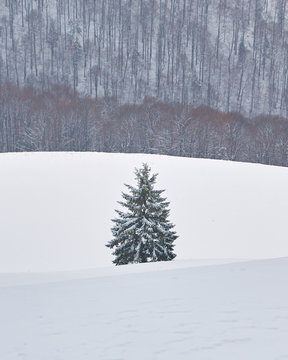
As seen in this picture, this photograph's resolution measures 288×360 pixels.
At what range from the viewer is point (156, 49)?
74875mm

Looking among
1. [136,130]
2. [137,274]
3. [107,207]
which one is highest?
[136,130]

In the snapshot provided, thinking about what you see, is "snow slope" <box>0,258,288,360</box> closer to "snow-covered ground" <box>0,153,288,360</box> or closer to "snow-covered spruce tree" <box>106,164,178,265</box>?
"snow-covered ground" <box>0,153,288,360</box>

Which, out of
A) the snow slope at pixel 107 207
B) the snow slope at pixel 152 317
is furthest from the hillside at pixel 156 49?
the snow slope at pixel 152 317

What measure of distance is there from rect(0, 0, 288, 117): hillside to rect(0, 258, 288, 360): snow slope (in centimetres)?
6314

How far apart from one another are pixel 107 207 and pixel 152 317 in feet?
43.4

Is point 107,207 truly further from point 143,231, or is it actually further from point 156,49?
point 156,49

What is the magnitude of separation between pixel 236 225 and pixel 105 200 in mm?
7405

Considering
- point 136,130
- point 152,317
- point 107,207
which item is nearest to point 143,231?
point 152,317

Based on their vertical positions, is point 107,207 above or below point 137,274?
above

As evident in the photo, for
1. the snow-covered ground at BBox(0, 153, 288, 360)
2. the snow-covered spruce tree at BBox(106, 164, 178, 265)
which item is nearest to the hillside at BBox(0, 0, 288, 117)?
the snow-covered ground at BBox(0, 153, 288, 360)

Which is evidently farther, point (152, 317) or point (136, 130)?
point (136, 130)

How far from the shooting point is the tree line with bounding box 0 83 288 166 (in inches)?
1847

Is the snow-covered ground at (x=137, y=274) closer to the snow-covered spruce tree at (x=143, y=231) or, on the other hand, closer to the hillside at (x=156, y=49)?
the snow-covered spruce tree at (x=143, y=231)

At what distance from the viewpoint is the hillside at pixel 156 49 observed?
70062 millimetres
